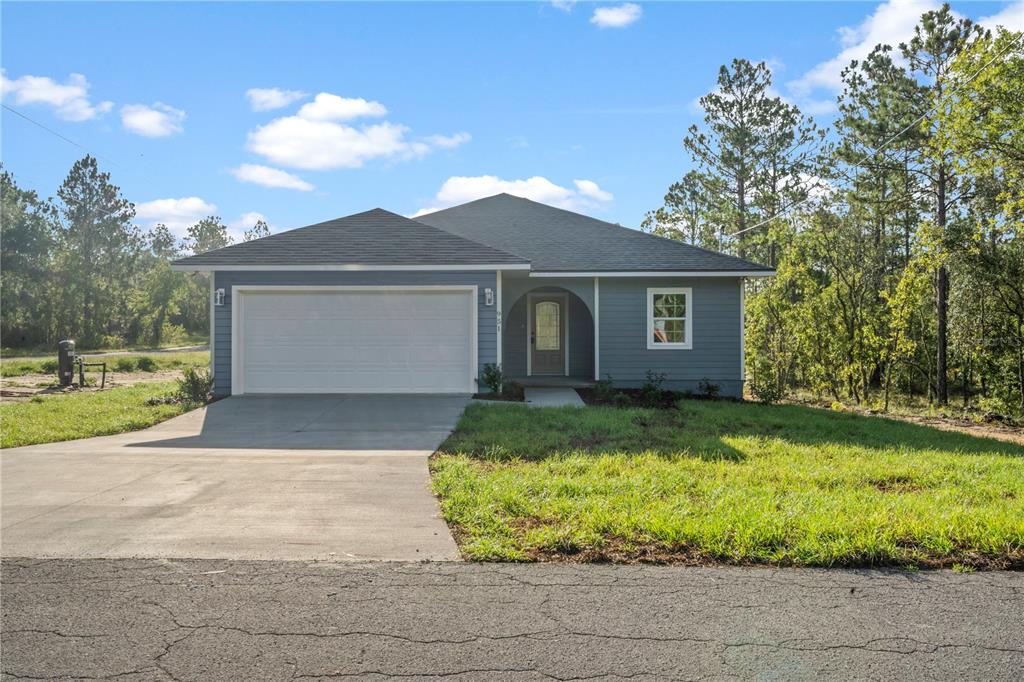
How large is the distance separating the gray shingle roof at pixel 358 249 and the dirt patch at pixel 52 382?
18.2 ft

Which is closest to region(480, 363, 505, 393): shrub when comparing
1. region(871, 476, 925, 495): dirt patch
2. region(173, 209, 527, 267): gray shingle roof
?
region(173, 209, 527, 267): gray shingle roof

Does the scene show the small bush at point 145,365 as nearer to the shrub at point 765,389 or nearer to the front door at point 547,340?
the front door at point 547,340

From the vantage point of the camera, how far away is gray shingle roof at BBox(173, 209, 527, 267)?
1305 cm

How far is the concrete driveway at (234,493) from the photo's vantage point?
15.1ft

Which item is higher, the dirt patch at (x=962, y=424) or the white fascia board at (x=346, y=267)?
the white fascia board at (x=346, y=267)

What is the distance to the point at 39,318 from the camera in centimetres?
3581

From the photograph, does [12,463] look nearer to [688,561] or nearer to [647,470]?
[647,470]

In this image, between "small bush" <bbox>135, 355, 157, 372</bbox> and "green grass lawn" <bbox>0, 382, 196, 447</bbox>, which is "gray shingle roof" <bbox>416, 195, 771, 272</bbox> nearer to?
"green grass lawn" <bbox>0, 382, 196, 447</bbox>

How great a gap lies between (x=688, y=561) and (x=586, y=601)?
95 centimetres

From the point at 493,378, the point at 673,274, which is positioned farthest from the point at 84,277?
the point at 673,274

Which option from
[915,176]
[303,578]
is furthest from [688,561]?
[915,176]

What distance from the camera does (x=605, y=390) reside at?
14.1 m

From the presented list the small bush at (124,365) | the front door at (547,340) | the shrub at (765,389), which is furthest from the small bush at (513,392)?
the small bush at (124,365)

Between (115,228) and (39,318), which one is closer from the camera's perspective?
(39,318)
